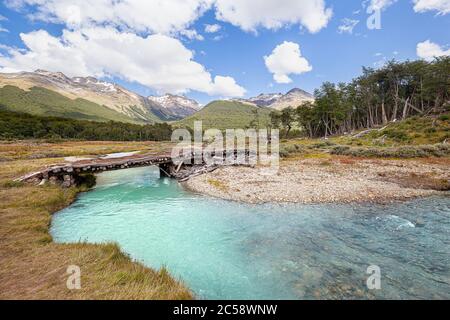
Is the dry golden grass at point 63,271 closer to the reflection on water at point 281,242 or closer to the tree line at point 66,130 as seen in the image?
the reflection on water at point 281,242

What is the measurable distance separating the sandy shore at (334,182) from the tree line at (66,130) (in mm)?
111012

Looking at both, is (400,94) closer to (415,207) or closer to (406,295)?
(415,207)

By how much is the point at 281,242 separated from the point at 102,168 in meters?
24.3

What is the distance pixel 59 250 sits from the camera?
32.4 ft

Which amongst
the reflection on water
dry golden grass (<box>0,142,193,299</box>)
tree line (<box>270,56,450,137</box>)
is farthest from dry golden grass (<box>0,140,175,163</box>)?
tree line (<box>270,56,450,137</box>)

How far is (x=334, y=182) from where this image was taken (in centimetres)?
2403

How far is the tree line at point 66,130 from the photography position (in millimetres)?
103200

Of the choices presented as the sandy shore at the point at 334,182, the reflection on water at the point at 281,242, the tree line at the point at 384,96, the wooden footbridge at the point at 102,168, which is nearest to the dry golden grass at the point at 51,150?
the wooden footbridge at the point at 102,168

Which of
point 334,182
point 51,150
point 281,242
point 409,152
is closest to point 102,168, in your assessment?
point 281,242

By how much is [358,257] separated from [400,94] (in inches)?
3548

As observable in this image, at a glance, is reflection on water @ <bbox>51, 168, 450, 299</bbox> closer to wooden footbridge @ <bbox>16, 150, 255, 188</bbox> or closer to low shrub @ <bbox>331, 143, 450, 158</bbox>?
wooden footbridge @ <bbox>16, 150, 255, 188</bbox>

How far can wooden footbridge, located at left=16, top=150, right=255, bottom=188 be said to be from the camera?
24094 millimetres

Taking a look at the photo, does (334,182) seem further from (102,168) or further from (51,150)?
(51,150)
